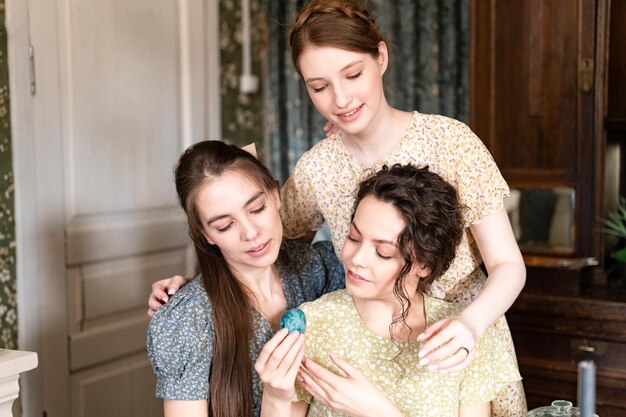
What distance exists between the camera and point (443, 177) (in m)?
1.73

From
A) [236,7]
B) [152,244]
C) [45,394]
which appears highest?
[236,7]

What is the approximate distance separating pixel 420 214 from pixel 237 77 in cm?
196

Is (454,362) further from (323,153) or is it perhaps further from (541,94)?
(541,94)

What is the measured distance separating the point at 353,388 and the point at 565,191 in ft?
4.13

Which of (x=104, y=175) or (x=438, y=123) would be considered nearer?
(x=438, y=123)

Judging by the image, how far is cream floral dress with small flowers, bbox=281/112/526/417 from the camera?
172 cm

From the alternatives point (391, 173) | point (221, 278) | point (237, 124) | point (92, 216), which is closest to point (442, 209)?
point (391, 173)

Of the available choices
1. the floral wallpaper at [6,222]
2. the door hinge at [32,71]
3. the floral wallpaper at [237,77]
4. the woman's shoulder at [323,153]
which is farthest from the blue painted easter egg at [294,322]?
the floral wallpaper at [237,77]

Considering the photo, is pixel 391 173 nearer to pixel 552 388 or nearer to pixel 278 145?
pixel 552 388

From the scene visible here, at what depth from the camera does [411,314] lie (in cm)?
165

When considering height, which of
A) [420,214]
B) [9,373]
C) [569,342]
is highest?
[420,214]

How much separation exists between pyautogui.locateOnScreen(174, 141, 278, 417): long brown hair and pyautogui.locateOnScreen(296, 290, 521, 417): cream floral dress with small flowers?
132mm

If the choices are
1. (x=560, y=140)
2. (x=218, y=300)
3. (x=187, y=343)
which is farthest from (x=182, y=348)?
(x=560, y=140)

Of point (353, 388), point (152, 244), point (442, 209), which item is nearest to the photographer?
point (353, 388)
